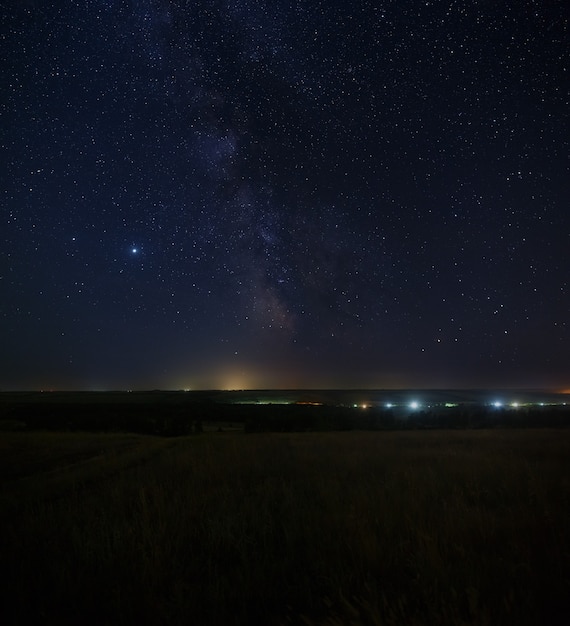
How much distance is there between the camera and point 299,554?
4.08 meters

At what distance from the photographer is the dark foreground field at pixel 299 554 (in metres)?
3.04

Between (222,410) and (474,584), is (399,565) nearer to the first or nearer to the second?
(474,584)

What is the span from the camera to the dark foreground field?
3035mm

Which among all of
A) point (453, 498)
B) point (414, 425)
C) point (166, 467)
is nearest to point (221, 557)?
point (453, 498)

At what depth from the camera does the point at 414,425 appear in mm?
38531

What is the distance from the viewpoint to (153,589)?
3.44m

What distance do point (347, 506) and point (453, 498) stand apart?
5.42ft

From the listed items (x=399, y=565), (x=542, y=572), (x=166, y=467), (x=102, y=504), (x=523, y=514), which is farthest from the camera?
(x=166, y=467)

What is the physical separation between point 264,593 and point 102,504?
4.01 meters

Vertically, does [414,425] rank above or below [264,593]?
below

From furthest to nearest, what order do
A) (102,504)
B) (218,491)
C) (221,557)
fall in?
1. (218,491)
2. (102,504)
3. (221,557)

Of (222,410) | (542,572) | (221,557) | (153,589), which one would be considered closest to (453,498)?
(542,572)

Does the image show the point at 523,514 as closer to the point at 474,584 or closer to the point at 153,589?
the point at 474,584

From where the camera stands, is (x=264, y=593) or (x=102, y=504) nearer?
(x=264, y=593)
